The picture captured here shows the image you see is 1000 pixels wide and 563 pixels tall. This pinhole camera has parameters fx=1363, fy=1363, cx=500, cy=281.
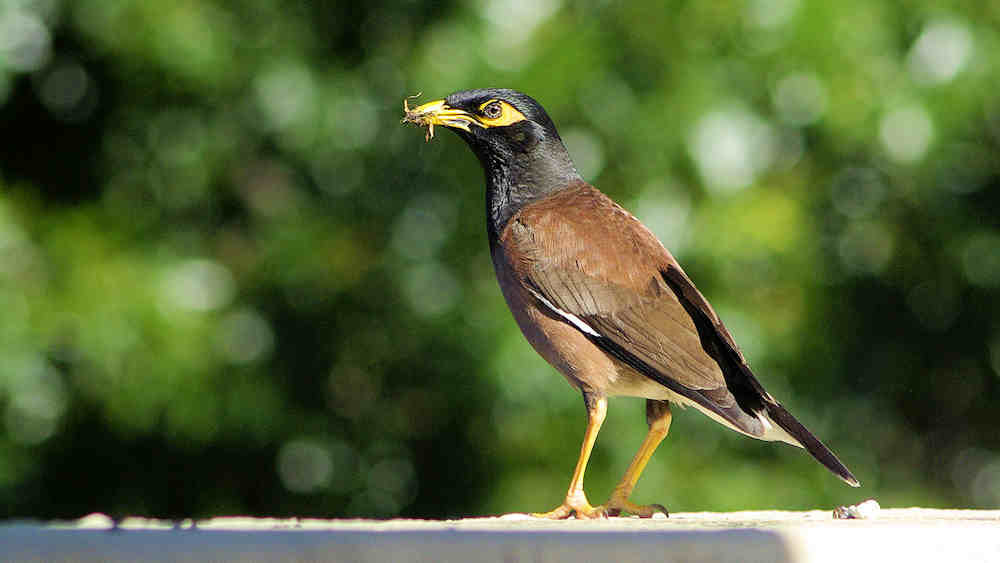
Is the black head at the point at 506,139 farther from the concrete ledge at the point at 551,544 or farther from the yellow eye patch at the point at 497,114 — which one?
the concrete ledge at the point at 551,544

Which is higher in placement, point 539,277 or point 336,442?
point 539,277

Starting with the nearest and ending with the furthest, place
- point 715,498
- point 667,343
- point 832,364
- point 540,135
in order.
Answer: point 667,343
point 540,135
point 715,498
point 832,364

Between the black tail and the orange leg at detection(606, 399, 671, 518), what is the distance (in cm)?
33

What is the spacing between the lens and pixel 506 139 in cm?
398

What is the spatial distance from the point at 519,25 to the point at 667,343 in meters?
2.90

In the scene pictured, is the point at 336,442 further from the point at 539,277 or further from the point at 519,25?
the point at 539,277

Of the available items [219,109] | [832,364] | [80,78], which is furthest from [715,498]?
[80,78]

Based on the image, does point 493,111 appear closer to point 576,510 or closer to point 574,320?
point 574,320

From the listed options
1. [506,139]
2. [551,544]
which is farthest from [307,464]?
[551,544]

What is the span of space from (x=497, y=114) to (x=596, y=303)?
690 millimetres

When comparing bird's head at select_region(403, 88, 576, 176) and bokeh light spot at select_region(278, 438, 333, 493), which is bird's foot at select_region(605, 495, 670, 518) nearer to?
bird's head at select_region(403, 88, 576, 176)

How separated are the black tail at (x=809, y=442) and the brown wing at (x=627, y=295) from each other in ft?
0.16

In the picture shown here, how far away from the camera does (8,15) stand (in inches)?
251

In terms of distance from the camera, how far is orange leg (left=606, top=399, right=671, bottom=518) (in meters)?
3.56
